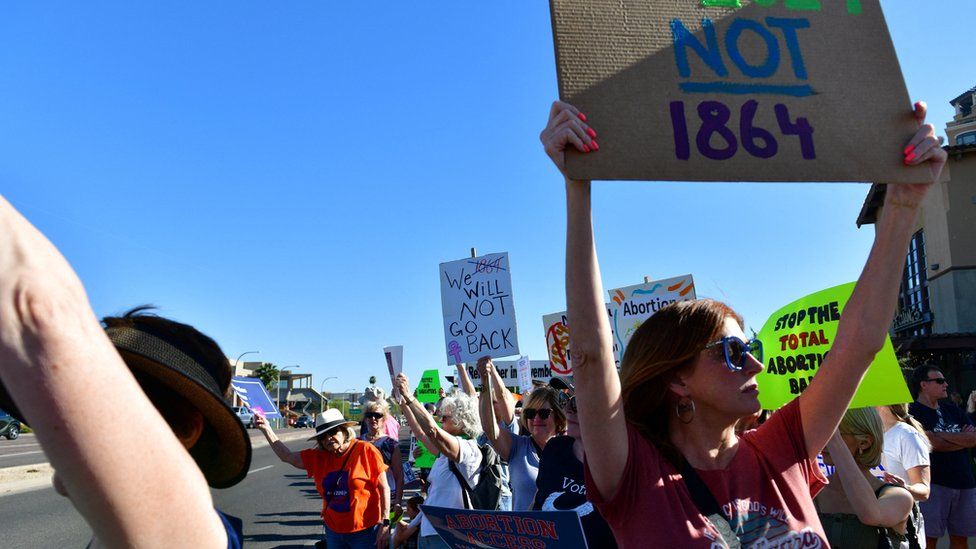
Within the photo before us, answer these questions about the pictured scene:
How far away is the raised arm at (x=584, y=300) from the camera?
1792 millimetres

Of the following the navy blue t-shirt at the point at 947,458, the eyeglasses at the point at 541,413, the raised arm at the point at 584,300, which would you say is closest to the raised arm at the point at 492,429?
the eyeglasses at the point at 541,413

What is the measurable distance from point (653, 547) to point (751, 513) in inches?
13.0

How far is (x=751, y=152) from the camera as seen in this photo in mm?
1925

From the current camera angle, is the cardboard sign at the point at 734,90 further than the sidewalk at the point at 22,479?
No

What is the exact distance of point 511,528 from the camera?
259cm

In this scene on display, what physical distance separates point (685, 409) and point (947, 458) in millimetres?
5791

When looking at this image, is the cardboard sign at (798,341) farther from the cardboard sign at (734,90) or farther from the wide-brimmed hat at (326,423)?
the wide-brimmed hat at (326,423)

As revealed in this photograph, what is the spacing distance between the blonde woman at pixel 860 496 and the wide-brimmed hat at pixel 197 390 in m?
2.58

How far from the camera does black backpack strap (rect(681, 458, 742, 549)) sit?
189 cm

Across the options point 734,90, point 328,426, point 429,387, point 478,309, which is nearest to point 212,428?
point 734,90

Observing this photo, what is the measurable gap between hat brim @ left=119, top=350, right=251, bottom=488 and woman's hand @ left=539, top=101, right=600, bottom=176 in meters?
0.98

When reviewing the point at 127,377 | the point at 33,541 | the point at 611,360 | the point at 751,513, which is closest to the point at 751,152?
the point at 611,360

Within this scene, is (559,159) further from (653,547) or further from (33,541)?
(33,541)

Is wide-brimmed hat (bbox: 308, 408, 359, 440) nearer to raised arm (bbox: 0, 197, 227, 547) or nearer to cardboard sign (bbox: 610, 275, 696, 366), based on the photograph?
cardboard sign (bbox: 610, 275, 696, 366)
